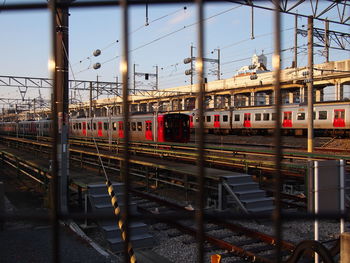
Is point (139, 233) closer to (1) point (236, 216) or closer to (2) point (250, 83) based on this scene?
(1) point (236, 216)

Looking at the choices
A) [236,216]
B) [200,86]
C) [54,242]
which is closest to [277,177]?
[236,216]

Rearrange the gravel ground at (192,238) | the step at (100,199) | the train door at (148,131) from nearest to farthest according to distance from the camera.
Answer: the gravel ground at (192,238), the step at (100,199), the train door at (148,131)

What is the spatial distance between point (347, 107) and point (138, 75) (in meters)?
17.5

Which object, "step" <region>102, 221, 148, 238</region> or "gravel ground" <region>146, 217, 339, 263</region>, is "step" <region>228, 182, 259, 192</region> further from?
"step" <region>102, 221, 148, 238</region>

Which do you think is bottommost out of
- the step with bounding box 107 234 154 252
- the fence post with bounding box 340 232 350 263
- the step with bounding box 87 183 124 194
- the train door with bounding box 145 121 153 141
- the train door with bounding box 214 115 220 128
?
the step with bounding box 107 234 154 252

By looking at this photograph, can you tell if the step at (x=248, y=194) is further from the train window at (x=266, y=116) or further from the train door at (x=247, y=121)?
the train door at (x=247, y=121)

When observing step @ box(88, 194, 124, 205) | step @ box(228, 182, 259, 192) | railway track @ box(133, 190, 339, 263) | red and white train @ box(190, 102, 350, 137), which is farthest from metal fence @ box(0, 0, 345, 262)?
red and white train @ box(190, 102, 350, 137)

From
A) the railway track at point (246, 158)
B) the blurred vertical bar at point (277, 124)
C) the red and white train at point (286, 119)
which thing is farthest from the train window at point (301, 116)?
the blurred vertical bar at point (277, 124)

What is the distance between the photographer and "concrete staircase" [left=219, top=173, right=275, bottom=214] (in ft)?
22.6

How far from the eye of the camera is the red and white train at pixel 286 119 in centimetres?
2144

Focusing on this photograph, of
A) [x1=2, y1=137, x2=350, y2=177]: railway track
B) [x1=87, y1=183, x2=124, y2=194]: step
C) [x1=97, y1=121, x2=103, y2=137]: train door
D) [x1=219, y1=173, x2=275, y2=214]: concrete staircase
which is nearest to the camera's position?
[x1=87, y1=183, x2=124, y2=194]: step

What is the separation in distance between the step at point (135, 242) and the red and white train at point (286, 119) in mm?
12797

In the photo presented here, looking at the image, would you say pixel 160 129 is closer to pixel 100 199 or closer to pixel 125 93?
pixel 100 199

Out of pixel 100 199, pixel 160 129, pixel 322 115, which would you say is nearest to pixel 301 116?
pixel 322 115
